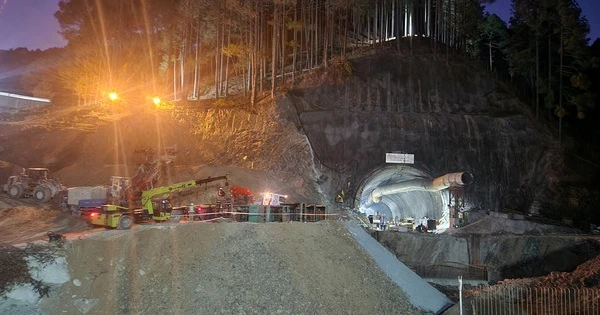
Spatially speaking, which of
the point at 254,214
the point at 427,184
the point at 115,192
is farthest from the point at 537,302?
the point at 115,192

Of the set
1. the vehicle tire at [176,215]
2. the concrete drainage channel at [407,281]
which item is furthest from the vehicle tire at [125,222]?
the concrete drainage channel at [407,281]

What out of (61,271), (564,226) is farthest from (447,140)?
(61,271)

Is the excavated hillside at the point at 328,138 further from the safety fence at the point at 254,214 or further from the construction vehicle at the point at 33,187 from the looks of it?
the safety fence at the point at 254,214

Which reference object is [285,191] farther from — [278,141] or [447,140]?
[447,140]

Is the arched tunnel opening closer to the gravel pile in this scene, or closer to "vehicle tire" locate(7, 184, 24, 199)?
the gravel pile

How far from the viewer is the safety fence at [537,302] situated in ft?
64.7

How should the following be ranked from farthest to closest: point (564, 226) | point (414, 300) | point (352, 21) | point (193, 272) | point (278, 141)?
point (352, 21)
point (278, 141)
point (564, 226)
point (414, 300)
point (193, 272)

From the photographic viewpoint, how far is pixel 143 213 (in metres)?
25.4

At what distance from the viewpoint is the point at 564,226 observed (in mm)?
37594

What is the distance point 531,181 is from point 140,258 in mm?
39868

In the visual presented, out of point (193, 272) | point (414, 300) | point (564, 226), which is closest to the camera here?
point (193, 272)

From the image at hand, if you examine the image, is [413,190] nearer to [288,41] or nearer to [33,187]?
[288,41]

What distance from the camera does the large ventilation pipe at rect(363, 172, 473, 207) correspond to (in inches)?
1372

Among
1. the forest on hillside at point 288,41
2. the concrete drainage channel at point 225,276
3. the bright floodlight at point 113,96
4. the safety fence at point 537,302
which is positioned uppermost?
the forest on hillside at point 288,41
